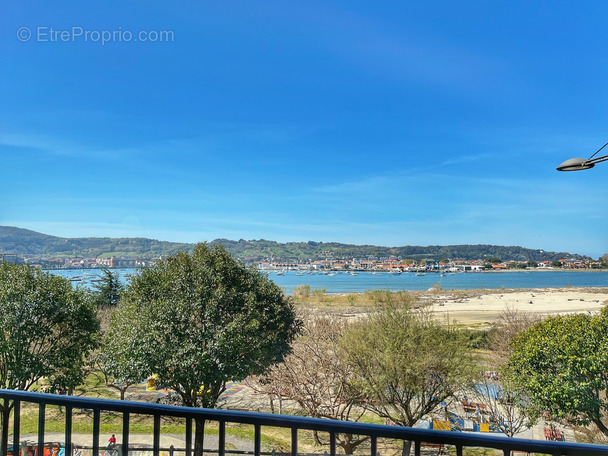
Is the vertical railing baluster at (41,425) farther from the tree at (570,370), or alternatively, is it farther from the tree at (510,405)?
the tree at (510,405)

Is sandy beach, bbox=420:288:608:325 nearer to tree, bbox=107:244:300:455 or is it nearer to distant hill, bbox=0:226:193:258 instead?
tree, bbox=107:244:300:455

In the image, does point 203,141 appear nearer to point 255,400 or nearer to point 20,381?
point 255,400

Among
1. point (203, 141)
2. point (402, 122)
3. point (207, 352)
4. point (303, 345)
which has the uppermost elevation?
point (402, 122)

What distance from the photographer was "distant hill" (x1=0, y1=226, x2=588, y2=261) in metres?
34.4

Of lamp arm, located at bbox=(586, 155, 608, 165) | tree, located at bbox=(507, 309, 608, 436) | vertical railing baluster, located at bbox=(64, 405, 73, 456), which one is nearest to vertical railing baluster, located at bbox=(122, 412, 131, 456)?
vertical railing baluster, located at bbox=(64, 405, 73, 456)

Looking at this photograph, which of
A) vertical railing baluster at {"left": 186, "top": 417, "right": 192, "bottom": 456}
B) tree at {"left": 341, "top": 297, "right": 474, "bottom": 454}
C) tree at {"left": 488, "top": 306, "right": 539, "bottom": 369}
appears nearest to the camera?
vertical railing baluster at {"left": 186, "top": 417, "right": 192, "bottom": 456}

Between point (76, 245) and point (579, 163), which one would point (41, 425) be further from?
point (76, 245)

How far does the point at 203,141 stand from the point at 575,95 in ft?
123

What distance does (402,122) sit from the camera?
46.2m

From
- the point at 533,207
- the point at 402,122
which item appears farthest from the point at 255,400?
the point at 533,207

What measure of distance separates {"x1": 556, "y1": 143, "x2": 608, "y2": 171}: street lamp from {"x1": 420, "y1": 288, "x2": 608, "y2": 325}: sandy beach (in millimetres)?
37568

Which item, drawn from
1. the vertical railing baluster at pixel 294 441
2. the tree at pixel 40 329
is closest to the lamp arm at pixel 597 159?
the vertical railing baluster at pixel 294 441

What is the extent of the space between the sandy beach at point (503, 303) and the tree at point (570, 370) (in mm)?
30201

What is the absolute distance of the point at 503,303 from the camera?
52.4 meters
